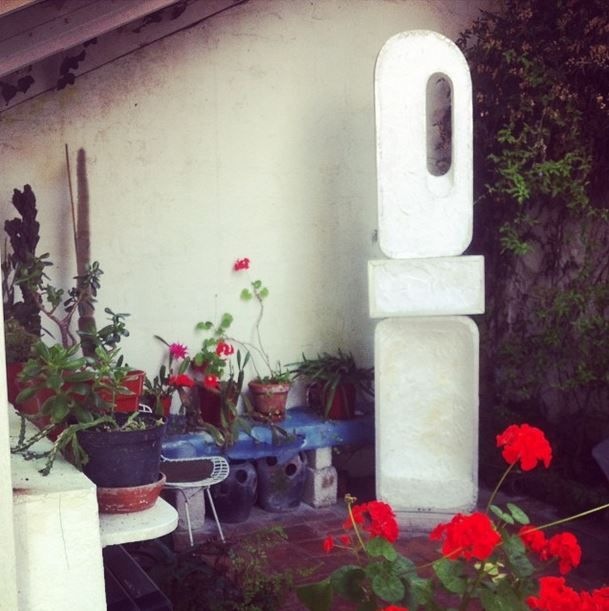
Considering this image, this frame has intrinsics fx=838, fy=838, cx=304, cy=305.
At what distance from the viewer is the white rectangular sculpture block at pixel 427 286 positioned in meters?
4.93

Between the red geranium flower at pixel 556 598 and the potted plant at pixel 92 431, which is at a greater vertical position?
the potted plant at pixel 92 431

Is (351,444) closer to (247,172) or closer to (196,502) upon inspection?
(196,502)

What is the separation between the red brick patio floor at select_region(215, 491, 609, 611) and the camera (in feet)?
14.7

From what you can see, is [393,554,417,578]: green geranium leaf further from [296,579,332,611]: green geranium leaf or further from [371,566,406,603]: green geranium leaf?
[296,579,332,611]: green geranium leaf

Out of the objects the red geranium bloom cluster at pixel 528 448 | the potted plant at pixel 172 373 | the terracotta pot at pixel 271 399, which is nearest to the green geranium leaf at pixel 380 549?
the red geranium bloom cluster at pixel 528 448

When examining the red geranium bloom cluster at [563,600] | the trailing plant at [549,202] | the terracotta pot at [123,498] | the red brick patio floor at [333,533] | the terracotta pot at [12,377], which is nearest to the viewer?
the red geranium bloom cluster at [563,600]

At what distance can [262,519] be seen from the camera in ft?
17.7

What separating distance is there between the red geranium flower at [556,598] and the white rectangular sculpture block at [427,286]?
10.3 feet

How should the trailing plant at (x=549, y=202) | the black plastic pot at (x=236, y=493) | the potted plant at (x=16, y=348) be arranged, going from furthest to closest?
the trailing plant at (x=549, y=202) → the black plastic pot at (x=236, y=493) → the potted plant at (x=16, y=348)

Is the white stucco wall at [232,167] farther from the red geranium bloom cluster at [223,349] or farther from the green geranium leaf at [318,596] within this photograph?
the green geranium leaf at [318,596]

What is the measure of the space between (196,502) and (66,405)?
3.05 metres

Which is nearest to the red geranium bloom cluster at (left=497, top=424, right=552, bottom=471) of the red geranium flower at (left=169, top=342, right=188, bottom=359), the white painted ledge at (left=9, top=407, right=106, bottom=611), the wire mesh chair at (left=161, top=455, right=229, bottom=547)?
the white painted ledge at (left=9, top=407, right=106, bottom=611)

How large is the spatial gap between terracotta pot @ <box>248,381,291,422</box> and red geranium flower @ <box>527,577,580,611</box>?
3.76 metres

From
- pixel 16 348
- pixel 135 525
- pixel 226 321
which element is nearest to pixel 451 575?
pixel 135 525
